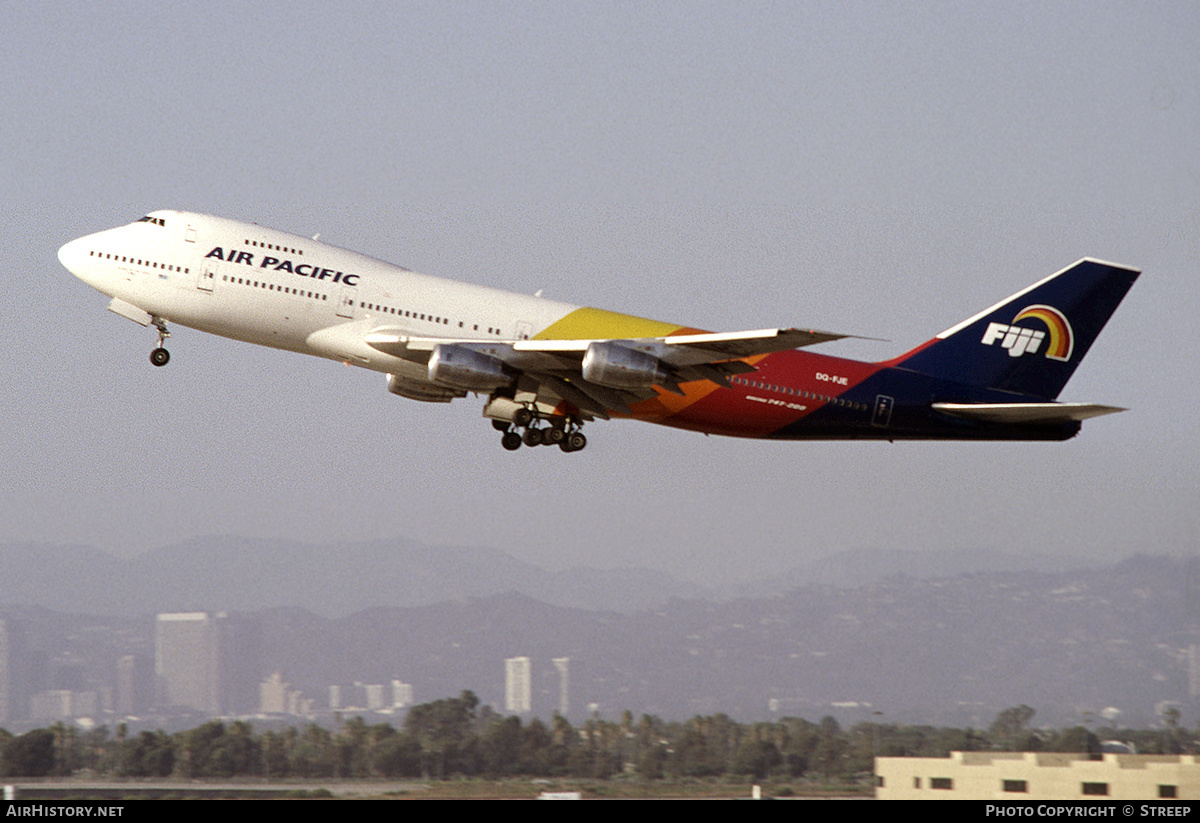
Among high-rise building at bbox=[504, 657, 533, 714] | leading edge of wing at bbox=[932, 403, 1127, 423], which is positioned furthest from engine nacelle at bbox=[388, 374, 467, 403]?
high-rise building at bbox=[504, 657, 533, 714]

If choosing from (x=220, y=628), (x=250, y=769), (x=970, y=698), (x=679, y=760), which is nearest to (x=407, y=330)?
(x=250, y=769)

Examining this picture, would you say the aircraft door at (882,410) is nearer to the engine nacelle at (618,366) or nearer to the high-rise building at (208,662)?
the engine nacelle at (618,366)

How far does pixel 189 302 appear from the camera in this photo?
3591cm

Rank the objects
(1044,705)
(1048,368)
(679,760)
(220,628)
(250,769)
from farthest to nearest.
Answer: (220,628) → (1044,705) → (679,760) → (250,769) → (1048,368)

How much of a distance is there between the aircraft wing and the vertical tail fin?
909 centimetres

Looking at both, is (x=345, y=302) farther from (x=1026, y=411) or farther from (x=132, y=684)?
(x=132, y=684)

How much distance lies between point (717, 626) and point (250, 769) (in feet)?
164

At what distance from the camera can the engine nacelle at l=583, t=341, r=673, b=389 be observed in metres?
34.8

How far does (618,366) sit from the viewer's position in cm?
3481

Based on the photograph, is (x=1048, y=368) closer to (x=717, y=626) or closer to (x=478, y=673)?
(x=717, y=626)

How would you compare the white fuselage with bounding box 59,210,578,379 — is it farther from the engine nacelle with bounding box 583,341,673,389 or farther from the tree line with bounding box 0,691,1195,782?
the tree line with bounding box 0,691,1195,782

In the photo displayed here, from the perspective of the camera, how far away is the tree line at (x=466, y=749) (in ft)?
206

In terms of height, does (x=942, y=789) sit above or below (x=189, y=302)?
below

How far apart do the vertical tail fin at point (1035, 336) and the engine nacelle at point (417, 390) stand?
15146 mm
